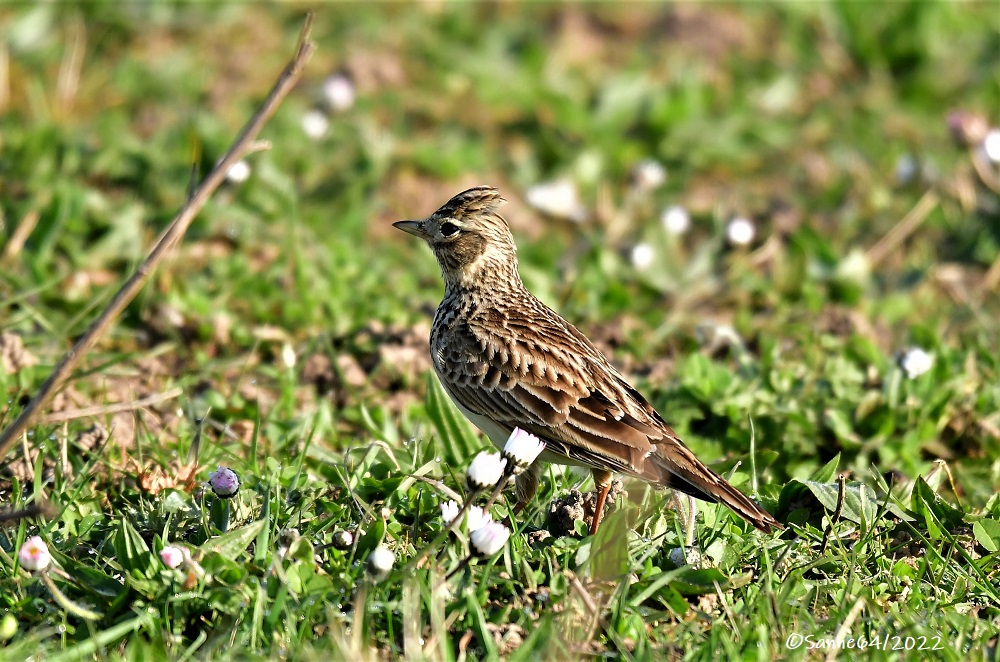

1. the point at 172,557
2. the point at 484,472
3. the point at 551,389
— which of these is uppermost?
the point at 484,472

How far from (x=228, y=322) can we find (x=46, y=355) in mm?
929

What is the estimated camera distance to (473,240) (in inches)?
231

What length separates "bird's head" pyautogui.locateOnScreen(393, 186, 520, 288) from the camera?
231 inches

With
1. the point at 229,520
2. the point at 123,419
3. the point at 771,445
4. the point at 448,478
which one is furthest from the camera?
the point at 771,445

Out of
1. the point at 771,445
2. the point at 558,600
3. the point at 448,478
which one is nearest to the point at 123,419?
the point at 448,478

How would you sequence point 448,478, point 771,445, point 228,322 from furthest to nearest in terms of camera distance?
1. point 228,322
2. point 771,445
3. point 448,478

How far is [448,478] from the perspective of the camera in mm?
5117

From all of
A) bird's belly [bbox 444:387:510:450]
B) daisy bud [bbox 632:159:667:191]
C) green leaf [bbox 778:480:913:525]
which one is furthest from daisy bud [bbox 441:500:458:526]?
daisy bud [bbox 632:159:667:191]

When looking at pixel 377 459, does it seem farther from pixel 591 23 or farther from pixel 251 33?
pixel 591 23

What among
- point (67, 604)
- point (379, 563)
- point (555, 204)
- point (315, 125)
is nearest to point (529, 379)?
point (379, 563)

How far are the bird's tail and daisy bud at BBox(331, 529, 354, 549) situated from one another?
1.13m

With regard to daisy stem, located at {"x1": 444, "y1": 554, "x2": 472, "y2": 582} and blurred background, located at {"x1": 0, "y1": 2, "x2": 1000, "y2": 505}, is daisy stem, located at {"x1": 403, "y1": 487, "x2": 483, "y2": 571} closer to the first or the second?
daisy stem, located at {"x1": 444, "y1": 554, "x2": 472, "y2": 582}

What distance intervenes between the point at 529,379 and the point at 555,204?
3446 millimetres

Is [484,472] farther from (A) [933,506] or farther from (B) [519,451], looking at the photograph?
(A) [933,506]
